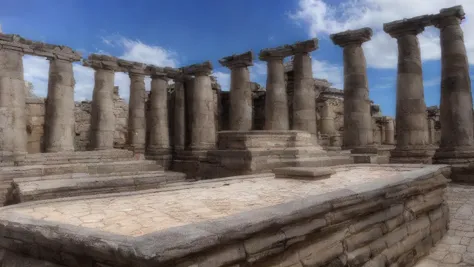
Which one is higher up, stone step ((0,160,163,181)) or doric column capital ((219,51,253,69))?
A: doric column capital ((219,51,253,69))

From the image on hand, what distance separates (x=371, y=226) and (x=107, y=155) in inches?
476

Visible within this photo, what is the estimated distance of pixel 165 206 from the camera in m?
4.55

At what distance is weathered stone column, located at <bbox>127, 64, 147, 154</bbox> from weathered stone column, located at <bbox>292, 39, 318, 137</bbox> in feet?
27.4

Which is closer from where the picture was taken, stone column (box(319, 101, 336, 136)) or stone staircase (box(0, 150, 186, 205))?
stone staircase (box(0, 150, 186, 205))

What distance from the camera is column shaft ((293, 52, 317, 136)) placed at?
625 inches

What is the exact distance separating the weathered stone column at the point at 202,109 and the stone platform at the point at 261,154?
7221mm

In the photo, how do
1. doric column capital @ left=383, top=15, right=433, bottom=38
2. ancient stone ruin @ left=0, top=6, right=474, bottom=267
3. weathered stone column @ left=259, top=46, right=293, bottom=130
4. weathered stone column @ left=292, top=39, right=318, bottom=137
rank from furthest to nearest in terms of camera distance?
1. weathered stone column @ left=259, top=46, right=293, bottom=130
2. weathered stone column @ left=292, top=39, right=318, bottom=137
3. doric column capital @ left=383, top=15, right=433, bottom=38
4. ancient stone ruin @ left=0, top=6, right=474, bottom=267

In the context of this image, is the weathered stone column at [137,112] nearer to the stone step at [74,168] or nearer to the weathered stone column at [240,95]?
the weathered stone column at [240,95]

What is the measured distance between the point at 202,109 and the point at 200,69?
218cm

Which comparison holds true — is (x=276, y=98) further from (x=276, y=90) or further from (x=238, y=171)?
(x=238, y=171)

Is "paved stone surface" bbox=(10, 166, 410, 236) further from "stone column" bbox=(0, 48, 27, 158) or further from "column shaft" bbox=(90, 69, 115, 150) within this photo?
"column shaft" bbox=(90, 69, 115, 150)

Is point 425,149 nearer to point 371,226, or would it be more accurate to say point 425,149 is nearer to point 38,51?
point 371,226

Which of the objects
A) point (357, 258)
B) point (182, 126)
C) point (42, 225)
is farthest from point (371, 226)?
point (182, 126)

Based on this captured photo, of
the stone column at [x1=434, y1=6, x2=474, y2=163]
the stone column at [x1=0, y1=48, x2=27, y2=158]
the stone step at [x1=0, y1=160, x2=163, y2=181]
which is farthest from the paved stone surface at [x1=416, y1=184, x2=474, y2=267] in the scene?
the stone column at [x1=0, y1=48, x2=27, y2=158]
